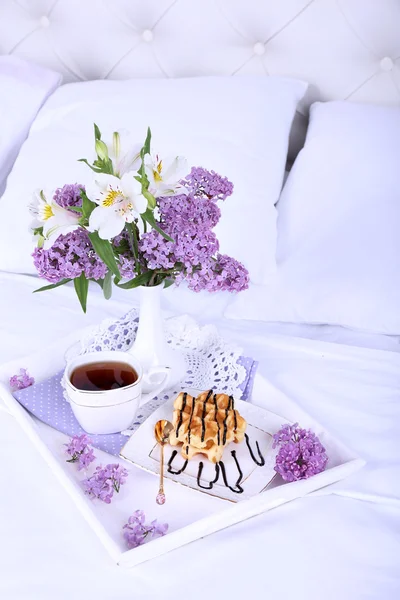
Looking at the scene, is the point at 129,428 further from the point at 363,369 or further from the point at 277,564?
the point at 363,369

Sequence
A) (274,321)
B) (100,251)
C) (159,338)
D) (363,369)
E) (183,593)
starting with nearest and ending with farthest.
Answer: (183,593)
(100,251)
(159,338)
(363,369)
(274,321)

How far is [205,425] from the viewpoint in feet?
2.61

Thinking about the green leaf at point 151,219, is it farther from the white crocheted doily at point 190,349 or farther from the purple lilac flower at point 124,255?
the white crocheted doily at point 190,349

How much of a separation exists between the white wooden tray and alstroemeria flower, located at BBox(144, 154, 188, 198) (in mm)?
346

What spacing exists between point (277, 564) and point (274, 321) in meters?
0.62

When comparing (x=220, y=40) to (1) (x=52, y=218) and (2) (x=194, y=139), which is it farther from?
(1) (x=52, y=218)

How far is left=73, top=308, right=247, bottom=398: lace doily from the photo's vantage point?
0.96 metres

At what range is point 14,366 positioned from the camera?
3.17ft

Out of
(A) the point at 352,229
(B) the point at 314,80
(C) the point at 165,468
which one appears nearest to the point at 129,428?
(C) the point at 165,468

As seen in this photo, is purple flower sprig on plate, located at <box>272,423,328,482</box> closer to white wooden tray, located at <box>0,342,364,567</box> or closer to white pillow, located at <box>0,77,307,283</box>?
white wooden tray, located at <box>0,342,364,567</box>

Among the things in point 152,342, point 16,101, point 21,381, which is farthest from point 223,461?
point 16,101

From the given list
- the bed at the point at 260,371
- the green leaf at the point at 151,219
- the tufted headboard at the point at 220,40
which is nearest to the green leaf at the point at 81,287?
the green leaf at the point at 151,219

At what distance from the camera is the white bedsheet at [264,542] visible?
644 millimetres

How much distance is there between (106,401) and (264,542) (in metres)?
0.26
